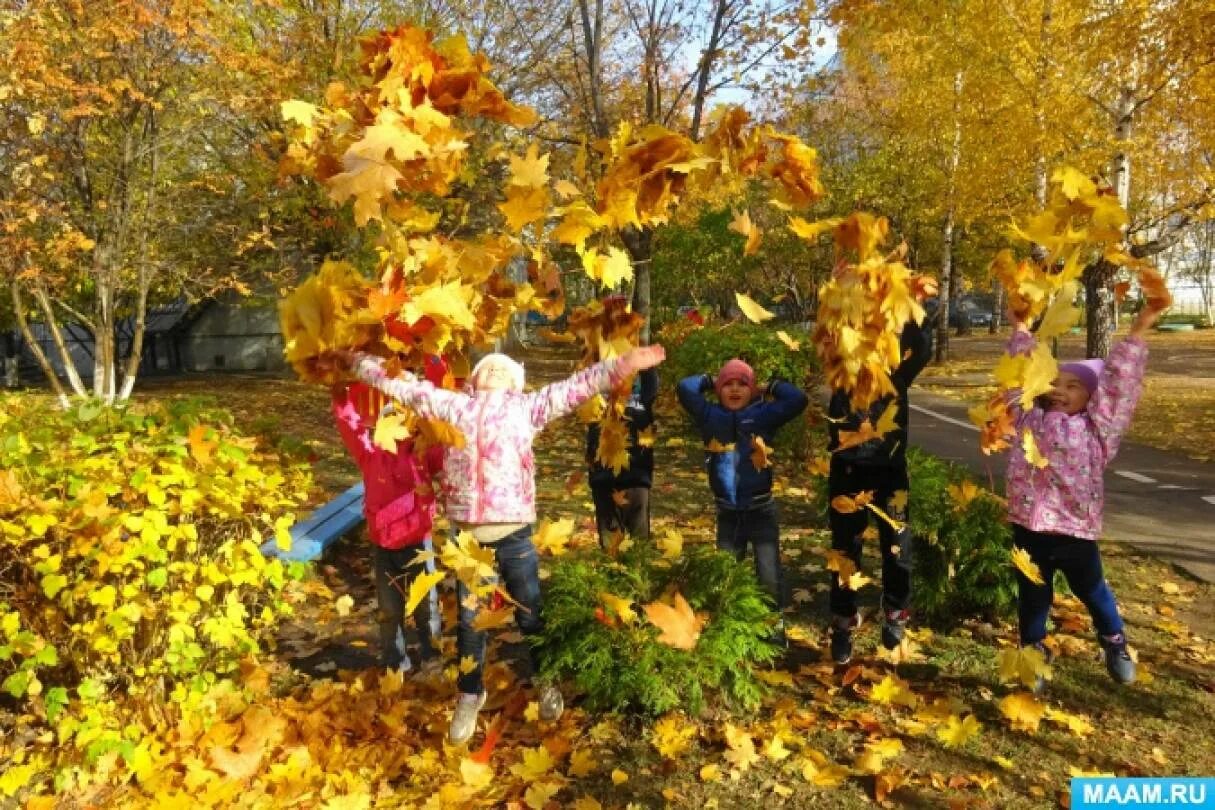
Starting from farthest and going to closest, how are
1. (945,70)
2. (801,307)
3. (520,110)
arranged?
(801,307) < (945,70) < (520,110)

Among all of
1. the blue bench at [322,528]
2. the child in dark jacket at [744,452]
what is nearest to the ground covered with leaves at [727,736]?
the blue bench at [322,528]

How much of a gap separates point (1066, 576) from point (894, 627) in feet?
2.54

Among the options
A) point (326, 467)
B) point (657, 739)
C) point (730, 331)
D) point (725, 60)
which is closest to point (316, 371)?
point (657, 739)

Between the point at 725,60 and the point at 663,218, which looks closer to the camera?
the point at 663,218

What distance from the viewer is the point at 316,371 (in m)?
2.72

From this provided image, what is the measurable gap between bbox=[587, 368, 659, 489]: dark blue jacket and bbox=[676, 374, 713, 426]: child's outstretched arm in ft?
1.48

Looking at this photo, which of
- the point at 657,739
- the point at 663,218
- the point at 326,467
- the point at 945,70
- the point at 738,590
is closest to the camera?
the point at 663,218

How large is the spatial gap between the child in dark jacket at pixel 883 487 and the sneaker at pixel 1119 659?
85 centimetres

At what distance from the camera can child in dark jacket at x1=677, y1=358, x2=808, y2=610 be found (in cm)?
383

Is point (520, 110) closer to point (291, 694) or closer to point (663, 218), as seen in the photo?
point (663, 218)

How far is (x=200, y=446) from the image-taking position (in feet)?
11.1

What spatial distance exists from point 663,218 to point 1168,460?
8025 mm

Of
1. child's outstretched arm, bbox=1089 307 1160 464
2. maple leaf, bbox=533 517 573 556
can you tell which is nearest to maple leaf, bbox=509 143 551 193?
maple leaf, bbox=533 517 573 556

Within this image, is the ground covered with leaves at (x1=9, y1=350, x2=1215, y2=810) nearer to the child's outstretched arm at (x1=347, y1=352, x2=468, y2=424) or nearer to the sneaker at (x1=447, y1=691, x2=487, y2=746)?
the sneaker at (x1=447, y1=691, x2=487, y2=746)
